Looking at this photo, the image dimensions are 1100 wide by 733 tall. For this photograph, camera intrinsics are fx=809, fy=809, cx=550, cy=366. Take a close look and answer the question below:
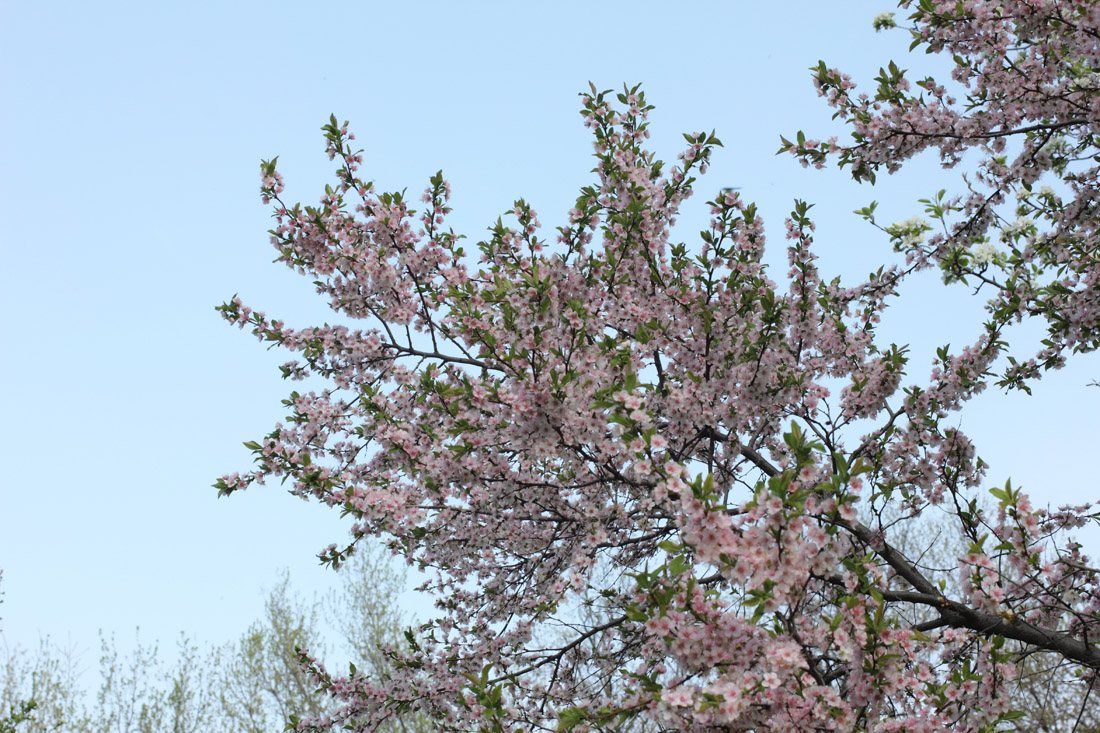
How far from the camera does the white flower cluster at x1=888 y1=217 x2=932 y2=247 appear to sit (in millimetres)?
6589

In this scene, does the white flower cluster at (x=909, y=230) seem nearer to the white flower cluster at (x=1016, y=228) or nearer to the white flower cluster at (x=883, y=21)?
the white flower cluster at (x=1016, y=228)

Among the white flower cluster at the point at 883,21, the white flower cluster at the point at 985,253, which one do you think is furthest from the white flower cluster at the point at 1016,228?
the white flower cluster at the point at 883,21

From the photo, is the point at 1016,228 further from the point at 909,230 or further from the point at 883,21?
the point at 883,21

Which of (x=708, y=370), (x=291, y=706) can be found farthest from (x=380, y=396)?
(x=291, y=706)

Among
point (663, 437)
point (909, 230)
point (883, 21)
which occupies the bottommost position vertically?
point (663, 437)

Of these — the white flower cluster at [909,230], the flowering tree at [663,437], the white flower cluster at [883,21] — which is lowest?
the flowering tree at [663,437]

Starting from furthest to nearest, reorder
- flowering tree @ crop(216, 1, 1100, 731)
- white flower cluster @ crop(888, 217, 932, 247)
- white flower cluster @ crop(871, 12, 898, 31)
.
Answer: white flower cluster @ crop(871, 12, 898, 31) < white flower cluster @ crop(888, 217, 932, 247) < flowering tree @ crop(216, 1, 1100, 731)

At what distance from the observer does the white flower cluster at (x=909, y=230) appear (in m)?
6.59

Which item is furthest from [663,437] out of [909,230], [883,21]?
[883,21]

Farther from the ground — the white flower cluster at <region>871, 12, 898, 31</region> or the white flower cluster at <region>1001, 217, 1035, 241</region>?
the white flower cluster at <region>871, 12, 898, 31</region>

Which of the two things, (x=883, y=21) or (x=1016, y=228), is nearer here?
(x=1016, y=228)

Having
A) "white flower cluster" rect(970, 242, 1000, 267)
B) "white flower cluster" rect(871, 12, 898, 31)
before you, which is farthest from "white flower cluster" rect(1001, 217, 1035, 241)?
"white flower cluster" rect(871, 12, 898, 31)

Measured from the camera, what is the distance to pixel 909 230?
688cm

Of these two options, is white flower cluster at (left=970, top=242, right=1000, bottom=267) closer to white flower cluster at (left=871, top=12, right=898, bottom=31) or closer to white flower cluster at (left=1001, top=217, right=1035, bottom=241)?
white flower cluster at (left=1001, top=217, right=1035, bottom=241)
